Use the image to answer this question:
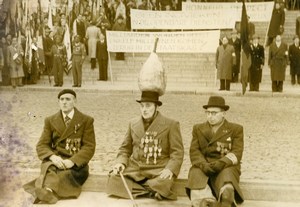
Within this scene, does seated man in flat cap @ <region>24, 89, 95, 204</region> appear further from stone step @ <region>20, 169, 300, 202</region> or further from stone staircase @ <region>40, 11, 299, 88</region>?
stone staircase @ <region>40, 11, 299, 88</region>

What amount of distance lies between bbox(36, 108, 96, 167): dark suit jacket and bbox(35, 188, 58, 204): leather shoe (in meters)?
0.31

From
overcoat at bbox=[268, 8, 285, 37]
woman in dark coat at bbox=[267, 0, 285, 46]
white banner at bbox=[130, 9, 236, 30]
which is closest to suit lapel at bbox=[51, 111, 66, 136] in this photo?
white banner at bbox=[130, 9, 236, 30]

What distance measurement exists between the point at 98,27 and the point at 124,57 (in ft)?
3.64

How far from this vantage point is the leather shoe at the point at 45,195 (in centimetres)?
370

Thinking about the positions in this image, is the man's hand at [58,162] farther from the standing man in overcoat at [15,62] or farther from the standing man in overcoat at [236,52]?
the standing man in overcoat at [236,52]

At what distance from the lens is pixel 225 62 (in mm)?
5738

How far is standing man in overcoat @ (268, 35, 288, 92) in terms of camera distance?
570 centimetres

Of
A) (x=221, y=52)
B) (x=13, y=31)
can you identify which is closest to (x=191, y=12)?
(x=221, y=52)

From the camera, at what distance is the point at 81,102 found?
5297 mm

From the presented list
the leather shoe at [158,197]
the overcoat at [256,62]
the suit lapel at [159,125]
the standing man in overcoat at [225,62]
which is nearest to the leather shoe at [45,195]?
the leather shoe at [158,197]

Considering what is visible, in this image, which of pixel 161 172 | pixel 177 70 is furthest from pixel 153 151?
pixel 177 70

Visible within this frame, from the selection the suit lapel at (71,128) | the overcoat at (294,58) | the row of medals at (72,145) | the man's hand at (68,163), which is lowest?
the man's hand at (68,163)

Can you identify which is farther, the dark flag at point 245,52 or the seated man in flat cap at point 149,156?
the dark flag at point 245,52

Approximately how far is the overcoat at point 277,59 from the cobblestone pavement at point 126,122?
1.00 ft
